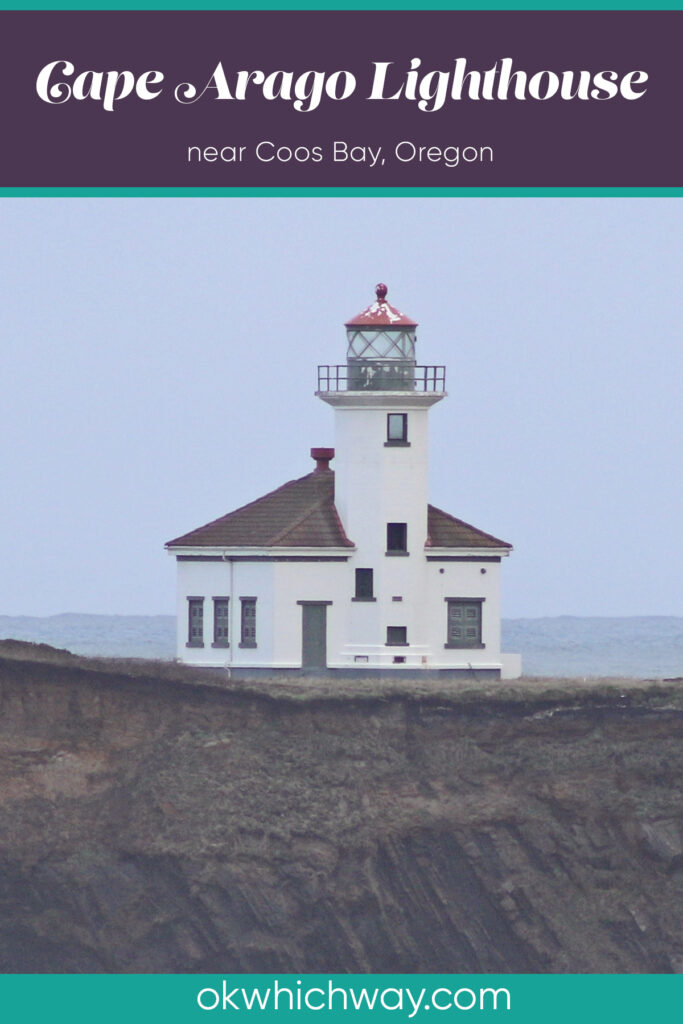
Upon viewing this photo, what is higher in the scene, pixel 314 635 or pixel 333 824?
pixel 314 635

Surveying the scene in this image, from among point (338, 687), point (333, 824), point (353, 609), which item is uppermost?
point (353, 609)

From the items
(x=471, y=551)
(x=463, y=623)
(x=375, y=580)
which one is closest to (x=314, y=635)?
(x=375, y=580)

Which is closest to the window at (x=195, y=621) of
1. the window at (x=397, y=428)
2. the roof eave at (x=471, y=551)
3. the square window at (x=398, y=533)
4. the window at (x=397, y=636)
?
the window at (x=397, y=636)

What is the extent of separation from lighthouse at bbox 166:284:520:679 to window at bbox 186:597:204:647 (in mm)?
42

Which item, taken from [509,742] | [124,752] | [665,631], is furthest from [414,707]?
[665,631]

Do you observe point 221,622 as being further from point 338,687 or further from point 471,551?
point 471,551

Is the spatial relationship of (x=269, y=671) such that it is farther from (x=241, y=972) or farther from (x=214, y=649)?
(x=241, y=972)

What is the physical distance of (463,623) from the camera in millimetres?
64062

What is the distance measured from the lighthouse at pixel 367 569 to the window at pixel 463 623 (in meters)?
0.02

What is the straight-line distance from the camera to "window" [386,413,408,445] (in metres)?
63.6

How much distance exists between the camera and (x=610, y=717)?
61312mm

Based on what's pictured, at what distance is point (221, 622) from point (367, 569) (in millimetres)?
3246

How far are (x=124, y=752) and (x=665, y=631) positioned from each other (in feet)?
331

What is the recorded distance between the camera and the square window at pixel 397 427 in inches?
2502
